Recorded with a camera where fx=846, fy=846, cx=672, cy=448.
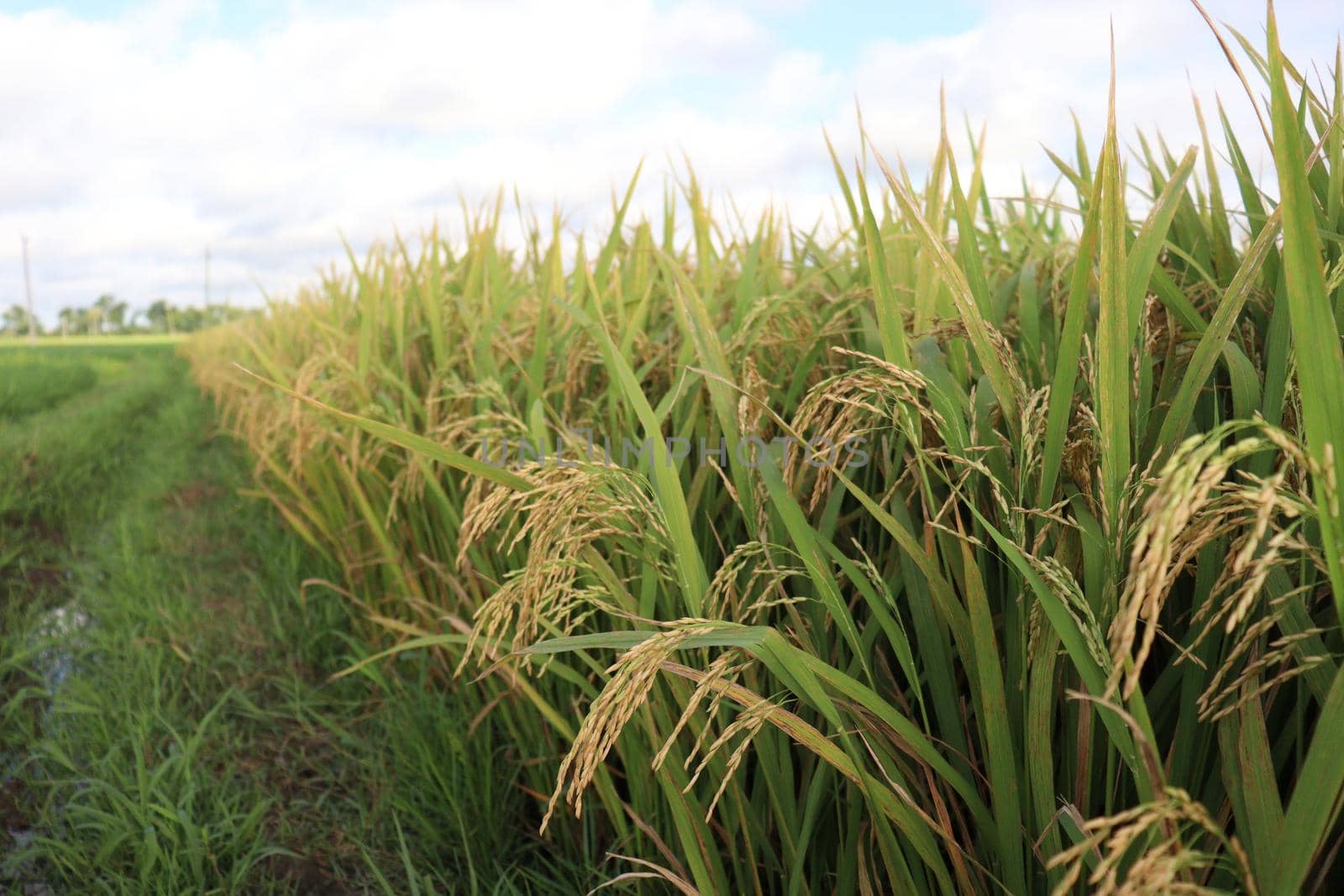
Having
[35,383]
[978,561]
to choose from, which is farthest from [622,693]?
[35,383]

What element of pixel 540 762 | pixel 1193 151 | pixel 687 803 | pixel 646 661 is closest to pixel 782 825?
pixel 687 803

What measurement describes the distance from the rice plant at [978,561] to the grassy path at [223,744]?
286 mm

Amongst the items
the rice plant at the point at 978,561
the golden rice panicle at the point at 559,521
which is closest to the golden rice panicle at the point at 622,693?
the rice plant at the point at 978,561

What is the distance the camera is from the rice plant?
2.02 feet

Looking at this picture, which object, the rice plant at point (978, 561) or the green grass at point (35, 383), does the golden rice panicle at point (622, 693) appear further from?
the green grass at point (35, 383)

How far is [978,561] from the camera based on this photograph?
0.98 metres

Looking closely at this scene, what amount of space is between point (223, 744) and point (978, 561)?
204 centimetres

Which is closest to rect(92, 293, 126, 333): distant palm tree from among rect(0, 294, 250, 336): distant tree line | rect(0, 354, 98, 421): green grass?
rect(0, 294, 250, 336): distant tree line

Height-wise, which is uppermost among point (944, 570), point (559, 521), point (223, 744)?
point (559, 521)

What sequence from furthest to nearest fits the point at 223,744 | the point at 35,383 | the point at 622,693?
the point at 35,383 < the point at 223,744 < the point at 622,693

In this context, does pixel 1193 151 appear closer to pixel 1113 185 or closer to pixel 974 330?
pixel 1113 185

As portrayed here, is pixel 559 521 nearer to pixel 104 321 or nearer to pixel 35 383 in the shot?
pixel 35 383

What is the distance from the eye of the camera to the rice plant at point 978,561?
617 mm

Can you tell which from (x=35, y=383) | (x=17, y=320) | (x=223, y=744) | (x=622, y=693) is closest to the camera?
(x=622, y=693)
